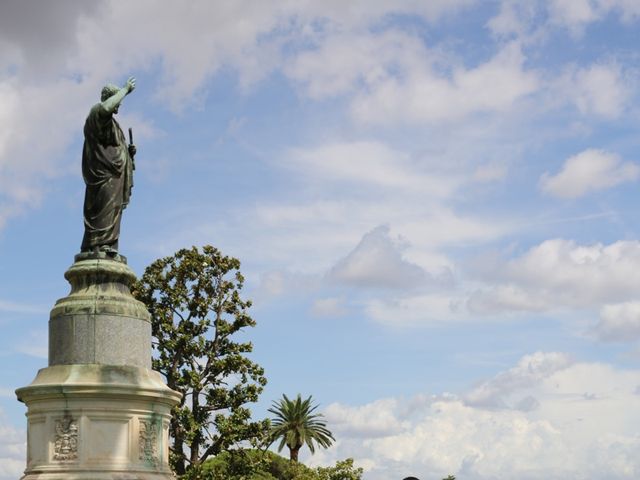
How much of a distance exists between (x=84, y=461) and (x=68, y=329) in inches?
87.7

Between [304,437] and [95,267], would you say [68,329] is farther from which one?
[304,437]

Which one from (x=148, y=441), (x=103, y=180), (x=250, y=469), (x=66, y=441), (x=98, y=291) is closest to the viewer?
(x=66, y=441)

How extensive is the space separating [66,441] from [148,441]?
131 centimetres

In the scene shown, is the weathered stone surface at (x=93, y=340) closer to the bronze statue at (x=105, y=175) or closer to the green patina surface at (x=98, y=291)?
the green patina surface at (x=98, y=291)

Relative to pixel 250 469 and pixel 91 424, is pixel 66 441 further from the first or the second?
pixel 250 469

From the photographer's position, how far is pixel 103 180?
1941 cm

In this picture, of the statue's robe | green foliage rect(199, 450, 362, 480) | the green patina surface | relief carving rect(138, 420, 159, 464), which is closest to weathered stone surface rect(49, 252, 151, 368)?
the green patina surface

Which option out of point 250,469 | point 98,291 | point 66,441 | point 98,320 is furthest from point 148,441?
point 250,469

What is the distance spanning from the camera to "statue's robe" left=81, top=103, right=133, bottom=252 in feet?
63.1

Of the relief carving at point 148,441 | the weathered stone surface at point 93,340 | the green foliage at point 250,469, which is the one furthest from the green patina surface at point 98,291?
the green foliage at point 250,469

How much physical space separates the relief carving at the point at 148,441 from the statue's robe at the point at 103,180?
128 inches

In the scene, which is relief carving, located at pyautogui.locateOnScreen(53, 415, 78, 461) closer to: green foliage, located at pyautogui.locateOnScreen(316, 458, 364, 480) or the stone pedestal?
the stone pedestal

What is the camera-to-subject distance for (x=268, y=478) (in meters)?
47.3

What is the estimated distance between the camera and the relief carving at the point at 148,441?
58.5 feet
